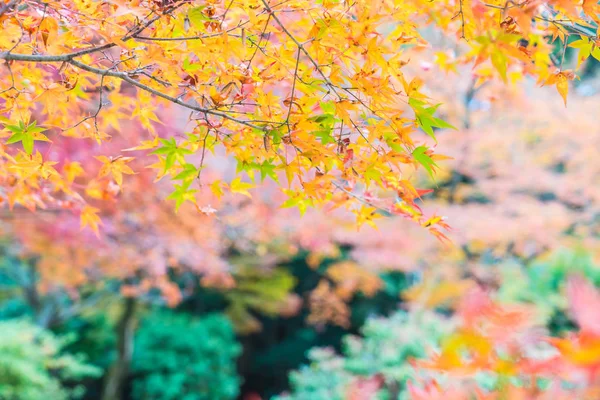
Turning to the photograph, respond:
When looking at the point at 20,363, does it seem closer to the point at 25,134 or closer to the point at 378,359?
the point at 378,359

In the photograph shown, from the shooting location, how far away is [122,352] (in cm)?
639

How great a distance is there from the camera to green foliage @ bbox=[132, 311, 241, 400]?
643 cm

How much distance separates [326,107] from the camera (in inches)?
44.7

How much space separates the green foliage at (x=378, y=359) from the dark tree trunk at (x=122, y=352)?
2508 millimetres

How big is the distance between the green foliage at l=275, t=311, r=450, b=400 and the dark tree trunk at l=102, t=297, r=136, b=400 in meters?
2.51

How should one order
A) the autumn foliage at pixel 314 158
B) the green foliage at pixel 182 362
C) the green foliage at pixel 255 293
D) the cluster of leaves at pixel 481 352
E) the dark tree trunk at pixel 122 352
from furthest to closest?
the green foliage at pixel 255 293 → the green foliage at pixel 182 362 → the dark tree trunk at pixel 122 352 → the autumn foliage at pixel 314 158 → the cluster of leaves at pixel 481 352

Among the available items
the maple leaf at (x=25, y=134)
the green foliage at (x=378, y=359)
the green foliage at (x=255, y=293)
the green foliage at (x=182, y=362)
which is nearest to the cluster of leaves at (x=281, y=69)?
the maple leaf at (x=25, y=134)

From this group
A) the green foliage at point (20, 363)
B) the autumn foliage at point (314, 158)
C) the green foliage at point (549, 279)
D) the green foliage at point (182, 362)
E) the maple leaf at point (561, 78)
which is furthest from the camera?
the green foliage at point (549, 279)

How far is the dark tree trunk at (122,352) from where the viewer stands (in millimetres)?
6293

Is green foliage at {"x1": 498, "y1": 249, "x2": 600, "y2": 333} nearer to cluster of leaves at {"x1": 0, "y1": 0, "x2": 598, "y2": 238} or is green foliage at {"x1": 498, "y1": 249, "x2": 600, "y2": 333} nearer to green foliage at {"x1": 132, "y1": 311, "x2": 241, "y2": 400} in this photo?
green foliage at {"x1": 132, "y1": 311, "x2": 241, "y2": 400}

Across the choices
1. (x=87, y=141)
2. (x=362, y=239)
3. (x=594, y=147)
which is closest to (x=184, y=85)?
(x=87, y=141)

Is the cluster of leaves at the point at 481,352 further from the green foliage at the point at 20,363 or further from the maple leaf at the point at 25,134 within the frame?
the green foliage at the point at 20,363

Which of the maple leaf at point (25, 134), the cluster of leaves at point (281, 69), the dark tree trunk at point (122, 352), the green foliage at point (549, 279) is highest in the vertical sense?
the dark tree trunk at point (122, 352)

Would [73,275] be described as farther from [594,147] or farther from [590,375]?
[594,147]
